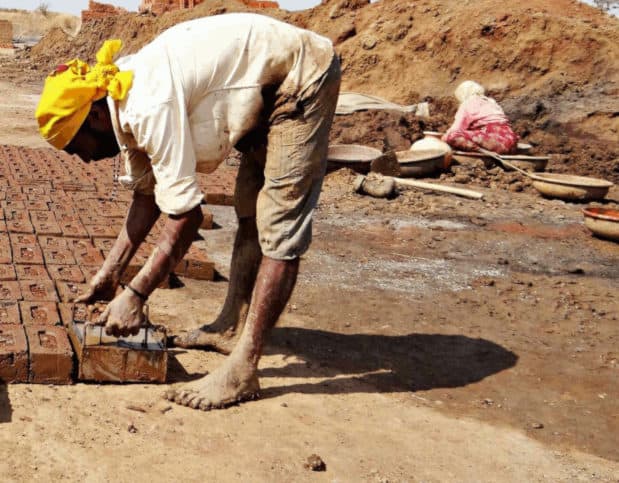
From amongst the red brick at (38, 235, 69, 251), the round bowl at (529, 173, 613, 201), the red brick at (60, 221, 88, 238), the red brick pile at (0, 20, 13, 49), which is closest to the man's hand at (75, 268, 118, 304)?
the red brick at (38, 235, 69, 251)

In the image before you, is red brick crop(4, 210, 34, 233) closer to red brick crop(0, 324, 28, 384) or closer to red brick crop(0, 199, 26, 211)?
red brick crop(0, 199, 26, 211)

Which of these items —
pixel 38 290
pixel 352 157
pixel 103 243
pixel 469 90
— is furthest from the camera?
pixel 469 90

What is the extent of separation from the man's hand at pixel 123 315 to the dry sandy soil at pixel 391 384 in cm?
36

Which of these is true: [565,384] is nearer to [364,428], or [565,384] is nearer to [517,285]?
[364,428]

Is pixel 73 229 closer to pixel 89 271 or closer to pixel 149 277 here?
pixel 89 271

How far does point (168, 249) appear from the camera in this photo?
2891mm

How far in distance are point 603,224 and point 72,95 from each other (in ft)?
18.7

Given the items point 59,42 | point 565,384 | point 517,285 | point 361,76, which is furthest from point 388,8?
point 59,42

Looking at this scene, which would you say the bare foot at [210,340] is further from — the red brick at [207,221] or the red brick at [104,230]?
the red brick at [207,221]

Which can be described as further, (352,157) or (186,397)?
(352,157)

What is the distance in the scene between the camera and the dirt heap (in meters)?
11.7

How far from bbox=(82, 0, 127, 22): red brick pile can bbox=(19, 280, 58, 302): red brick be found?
29555mm

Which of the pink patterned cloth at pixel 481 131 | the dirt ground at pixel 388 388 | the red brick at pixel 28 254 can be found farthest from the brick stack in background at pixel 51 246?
the pink patterned cloth at pixel 481 131

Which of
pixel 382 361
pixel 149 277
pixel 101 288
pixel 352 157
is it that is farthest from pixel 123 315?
pixel 352 157
